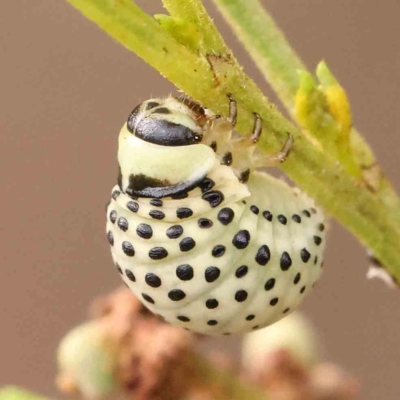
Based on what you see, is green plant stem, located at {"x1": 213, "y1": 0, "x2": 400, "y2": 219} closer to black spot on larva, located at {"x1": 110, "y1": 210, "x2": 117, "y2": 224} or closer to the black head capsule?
the black head capsule

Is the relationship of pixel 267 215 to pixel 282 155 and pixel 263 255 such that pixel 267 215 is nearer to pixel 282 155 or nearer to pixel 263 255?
pixel 263 255

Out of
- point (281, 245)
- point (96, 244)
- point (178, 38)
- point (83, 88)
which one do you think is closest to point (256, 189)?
point (281, 245)

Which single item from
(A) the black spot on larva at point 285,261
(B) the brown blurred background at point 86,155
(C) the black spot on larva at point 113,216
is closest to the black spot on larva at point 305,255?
(A) the black spot on larva at point 285,261

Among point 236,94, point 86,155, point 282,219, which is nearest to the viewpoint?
point 236,94

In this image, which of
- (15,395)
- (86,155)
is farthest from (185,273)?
(86,155)

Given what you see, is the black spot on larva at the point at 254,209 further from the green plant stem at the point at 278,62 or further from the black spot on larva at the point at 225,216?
the green plant stem at the point at 278,62

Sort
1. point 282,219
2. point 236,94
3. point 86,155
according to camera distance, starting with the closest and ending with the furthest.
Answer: point 236,94
point 282,219
point 86,155

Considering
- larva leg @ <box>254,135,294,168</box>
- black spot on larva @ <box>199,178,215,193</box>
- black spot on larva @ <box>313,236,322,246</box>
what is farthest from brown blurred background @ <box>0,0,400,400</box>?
larva leg @ <box>254,135,294,168</box>
